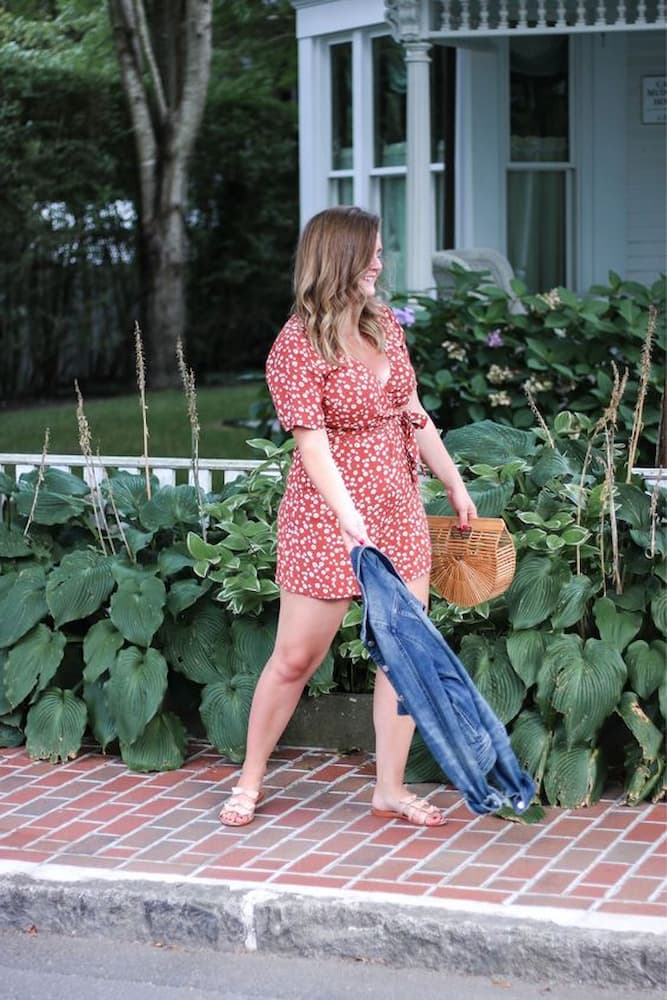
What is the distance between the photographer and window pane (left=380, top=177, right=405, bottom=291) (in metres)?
11.7

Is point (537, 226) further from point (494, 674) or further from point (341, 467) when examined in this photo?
point (341, 467)

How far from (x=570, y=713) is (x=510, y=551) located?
21.3 inches

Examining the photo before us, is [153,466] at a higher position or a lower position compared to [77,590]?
higher

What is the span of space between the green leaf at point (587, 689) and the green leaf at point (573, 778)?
0.15 feet

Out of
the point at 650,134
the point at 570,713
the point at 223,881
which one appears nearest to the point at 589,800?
the point at 570,713

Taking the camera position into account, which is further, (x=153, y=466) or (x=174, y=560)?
(x=153, y=466)

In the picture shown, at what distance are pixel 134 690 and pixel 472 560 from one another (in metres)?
1.24

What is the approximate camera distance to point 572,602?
5.04m

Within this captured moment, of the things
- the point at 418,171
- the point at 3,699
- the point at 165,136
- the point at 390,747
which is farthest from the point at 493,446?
the point at 165,136

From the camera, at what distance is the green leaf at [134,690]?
5.21 meters

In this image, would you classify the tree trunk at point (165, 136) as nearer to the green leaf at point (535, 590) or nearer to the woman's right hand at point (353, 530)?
the green leaf at point (535, 590)

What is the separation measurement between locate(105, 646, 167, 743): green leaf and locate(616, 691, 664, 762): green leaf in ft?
4.78

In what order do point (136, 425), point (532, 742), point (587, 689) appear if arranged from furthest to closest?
point (136, 425), point (532, 742), point (587, 689)

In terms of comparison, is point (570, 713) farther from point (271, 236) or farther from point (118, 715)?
point (271, 236)
